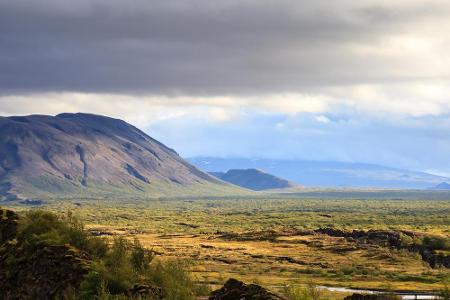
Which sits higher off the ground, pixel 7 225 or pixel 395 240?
pixel 7 225

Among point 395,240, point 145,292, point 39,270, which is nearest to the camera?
point 145,292

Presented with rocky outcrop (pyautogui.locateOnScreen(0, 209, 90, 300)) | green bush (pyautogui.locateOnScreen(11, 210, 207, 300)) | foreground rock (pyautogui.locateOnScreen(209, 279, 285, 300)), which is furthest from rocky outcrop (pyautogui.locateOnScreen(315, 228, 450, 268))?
rocky outcrop (pyautogui.locateOnScreen(0, 209, 90, 300))

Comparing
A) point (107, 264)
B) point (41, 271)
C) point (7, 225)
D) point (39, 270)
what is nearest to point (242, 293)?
point (107, 264)

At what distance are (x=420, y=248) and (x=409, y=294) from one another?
47.6 meters

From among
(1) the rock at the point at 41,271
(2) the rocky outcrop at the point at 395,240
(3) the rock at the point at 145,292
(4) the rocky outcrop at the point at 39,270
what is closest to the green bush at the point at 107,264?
(3) the rock at the point at 145,292

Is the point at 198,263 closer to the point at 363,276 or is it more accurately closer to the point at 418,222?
the point at 363,276

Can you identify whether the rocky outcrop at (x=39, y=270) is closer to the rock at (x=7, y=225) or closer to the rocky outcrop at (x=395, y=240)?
the rock at (x=7, y=225)

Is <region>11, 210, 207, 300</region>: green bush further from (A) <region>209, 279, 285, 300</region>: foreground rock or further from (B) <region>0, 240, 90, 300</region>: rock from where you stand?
(A) <region>209, 279, 285, 300</region>: foreground rock

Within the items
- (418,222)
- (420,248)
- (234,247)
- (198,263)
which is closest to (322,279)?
(198,263)

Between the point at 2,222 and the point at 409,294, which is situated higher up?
the point at 2,222

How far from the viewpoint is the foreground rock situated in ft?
133

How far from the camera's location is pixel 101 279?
44.2m

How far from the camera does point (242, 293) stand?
137ft

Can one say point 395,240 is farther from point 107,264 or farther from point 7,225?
point 107,264
